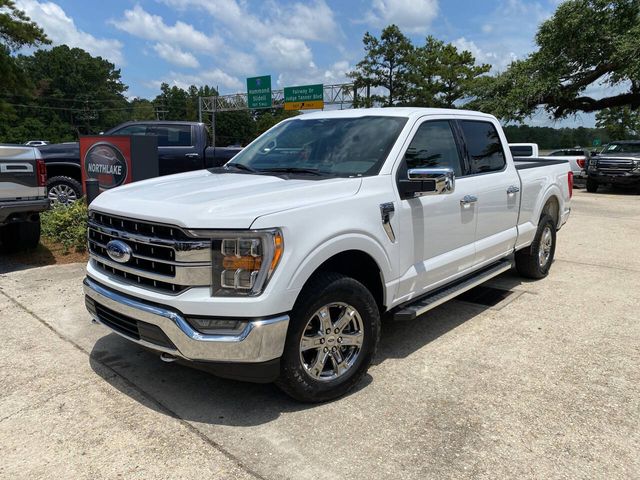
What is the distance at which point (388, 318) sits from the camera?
4938 millimetres

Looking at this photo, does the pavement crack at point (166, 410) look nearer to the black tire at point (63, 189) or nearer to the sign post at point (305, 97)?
the black tire at point (63, 189)

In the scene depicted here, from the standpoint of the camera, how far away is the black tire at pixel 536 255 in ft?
19.9

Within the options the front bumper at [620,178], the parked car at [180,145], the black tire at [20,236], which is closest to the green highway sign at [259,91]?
the front bumper at [620,178]

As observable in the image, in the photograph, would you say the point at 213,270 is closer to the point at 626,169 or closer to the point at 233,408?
the point at 233,408

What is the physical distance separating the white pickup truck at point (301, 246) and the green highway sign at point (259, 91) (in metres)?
35.3

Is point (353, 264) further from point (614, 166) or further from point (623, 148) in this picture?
point (623, 148)

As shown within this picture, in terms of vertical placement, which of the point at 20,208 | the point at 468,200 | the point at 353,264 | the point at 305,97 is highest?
the point at 305,97

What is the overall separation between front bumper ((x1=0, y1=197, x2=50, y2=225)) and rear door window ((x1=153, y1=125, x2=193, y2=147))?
477 cm

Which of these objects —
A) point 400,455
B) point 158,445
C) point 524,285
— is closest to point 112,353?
point 158,445

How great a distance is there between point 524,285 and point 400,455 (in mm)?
3951

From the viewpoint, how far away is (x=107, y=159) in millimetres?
7652

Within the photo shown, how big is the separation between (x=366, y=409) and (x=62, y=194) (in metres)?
8.40

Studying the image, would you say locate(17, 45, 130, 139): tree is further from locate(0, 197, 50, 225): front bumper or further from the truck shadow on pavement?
the truck shadow on pavement

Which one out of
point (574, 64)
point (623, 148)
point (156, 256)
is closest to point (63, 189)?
point (156, 256)
